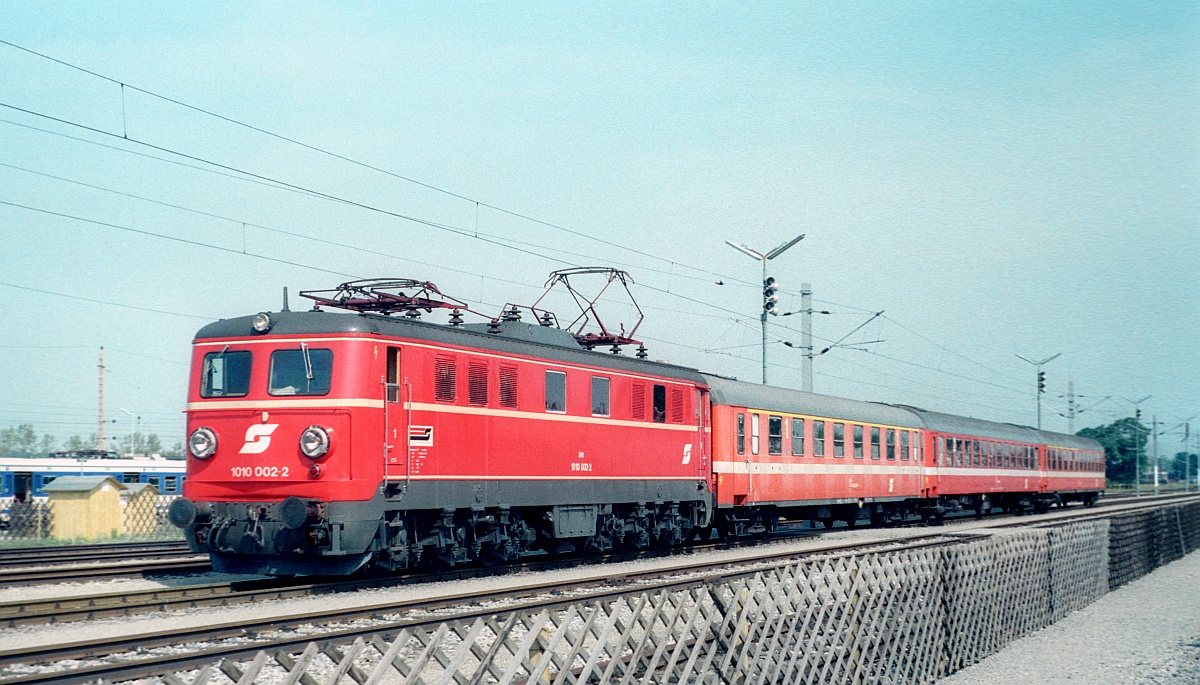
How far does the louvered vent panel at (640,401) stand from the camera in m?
21.7

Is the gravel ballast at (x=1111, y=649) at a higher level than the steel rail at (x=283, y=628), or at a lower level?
lower

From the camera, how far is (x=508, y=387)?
18109 millimetres

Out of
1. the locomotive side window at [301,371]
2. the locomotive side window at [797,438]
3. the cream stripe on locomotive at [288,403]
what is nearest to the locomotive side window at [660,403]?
the locomotive side window at [797,438]

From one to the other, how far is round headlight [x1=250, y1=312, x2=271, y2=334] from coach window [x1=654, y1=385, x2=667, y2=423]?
8.91 m

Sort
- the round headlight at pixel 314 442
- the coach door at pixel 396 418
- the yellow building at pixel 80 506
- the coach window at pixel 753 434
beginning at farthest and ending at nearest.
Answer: the yellow building at pixel 80 506
the coach window at pixel 753 434
the coach door at pixel 396 418
the round headlight at pixel 314 442

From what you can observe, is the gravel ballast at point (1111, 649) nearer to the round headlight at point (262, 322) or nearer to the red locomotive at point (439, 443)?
the red locomotive at point (439, 443)

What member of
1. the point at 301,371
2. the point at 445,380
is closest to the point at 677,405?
the point at 445,380

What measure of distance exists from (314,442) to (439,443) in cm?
210

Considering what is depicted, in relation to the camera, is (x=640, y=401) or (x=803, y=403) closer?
(x=640, y=401)

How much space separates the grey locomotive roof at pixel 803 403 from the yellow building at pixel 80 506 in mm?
16390

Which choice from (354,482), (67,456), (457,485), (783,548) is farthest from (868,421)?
(67,456)

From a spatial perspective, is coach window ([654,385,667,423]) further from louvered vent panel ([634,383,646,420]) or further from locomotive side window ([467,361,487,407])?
locomotive side window ([467,361,487,407])

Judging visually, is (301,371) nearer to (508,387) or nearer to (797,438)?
(508,387)

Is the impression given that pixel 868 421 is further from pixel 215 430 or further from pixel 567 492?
pixel 215 430
